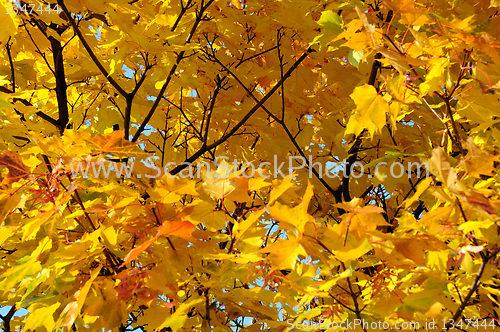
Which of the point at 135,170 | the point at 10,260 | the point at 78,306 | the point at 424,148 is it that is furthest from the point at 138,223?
the point at 424,148

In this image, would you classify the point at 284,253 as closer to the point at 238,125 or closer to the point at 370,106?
the point at 370,106

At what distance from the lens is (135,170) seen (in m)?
1.30

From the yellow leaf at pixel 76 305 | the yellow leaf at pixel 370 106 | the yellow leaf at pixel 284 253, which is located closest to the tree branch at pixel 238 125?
the yellow leaf at pixel 370 106

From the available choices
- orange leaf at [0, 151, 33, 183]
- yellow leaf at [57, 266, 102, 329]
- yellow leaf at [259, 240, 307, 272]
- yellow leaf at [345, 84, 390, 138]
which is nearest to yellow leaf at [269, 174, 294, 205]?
yellow leaf at [259, 240, 307, 272]

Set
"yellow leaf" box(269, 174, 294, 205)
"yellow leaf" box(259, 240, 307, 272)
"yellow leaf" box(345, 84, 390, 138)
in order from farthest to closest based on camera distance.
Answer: "yellow leaf" box(345, 84, 390, 138) → "yellow leaf" box(269, 174, 294, 205) → "yellow leaf" box(259, 240, 307, 272)

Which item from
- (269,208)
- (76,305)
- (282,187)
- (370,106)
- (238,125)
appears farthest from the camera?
(238,125)

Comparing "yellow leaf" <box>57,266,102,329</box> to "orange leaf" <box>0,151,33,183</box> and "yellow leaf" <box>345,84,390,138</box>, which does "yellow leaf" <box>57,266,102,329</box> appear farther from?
"yellow leaf" <box>345,84,390,138</box>

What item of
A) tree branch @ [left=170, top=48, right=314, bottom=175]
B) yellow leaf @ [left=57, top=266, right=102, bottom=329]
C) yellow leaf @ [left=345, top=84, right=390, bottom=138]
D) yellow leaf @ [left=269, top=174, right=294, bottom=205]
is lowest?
yellow leaf @ [left=57, top=266, right=102, bottom=329]

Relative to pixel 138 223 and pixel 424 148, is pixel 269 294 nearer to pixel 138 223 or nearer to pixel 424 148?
pixel 138 223

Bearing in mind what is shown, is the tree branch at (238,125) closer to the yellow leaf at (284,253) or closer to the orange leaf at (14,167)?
the orange leaf at (14,167)

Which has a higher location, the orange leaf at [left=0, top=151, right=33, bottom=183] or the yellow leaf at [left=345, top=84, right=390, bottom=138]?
the yellow leaf at [left=345, top=84, right=390, bottom=138]

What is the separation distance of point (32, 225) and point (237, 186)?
25.9 inches

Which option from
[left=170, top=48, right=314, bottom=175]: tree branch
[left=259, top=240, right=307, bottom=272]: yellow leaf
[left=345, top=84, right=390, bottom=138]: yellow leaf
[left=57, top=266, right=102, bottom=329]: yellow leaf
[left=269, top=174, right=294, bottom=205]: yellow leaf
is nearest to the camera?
[left=259, top=240, right=307, bottom=272]: yellow leaf

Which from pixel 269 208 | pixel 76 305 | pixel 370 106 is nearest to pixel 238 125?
pixel 370 106
